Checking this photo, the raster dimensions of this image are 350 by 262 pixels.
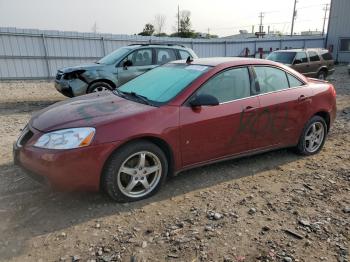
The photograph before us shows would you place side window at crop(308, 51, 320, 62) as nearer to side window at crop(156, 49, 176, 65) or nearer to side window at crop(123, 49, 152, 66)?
side window at crop(156, 49, 176, 65)

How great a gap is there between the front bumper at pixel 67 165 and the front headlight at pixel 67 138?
0.17 feet

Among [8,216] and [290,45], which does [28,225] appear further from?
[290,45]

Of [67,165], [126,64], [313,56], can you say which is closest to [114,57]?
[126,64]

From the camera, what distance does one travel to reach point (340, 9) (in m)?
26.5

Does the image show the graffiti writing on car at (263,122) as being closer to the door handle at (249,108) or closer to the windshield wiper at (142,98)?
the door handle at (249,108)

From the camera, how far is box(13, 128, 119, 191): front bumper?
3.04m

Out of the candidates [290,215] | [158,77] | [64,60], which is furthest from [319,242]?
[64,60]

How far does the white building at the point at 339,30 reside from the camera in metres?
25.8

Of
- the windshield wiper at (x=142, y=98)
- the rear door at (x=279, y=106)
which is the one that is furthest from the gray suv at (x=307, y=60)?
the windshield wiper at (x=142, y=98)

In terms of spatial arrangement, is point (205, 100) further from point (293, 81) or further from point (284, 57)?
point (284, 57)

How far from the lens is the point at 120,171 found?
3.33 meters

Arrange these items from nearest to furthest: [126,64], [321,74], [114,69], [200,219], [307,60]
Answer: [200,219] → [114,69] → [126,64] → [307,60] → [321,74]

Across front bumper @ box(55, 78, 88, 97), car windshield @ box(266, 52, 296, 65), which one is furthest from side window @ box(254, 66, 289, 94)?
car windshield @ box(266, 52, 296, 65)

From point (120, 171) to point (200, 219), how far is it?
0.98 meters
